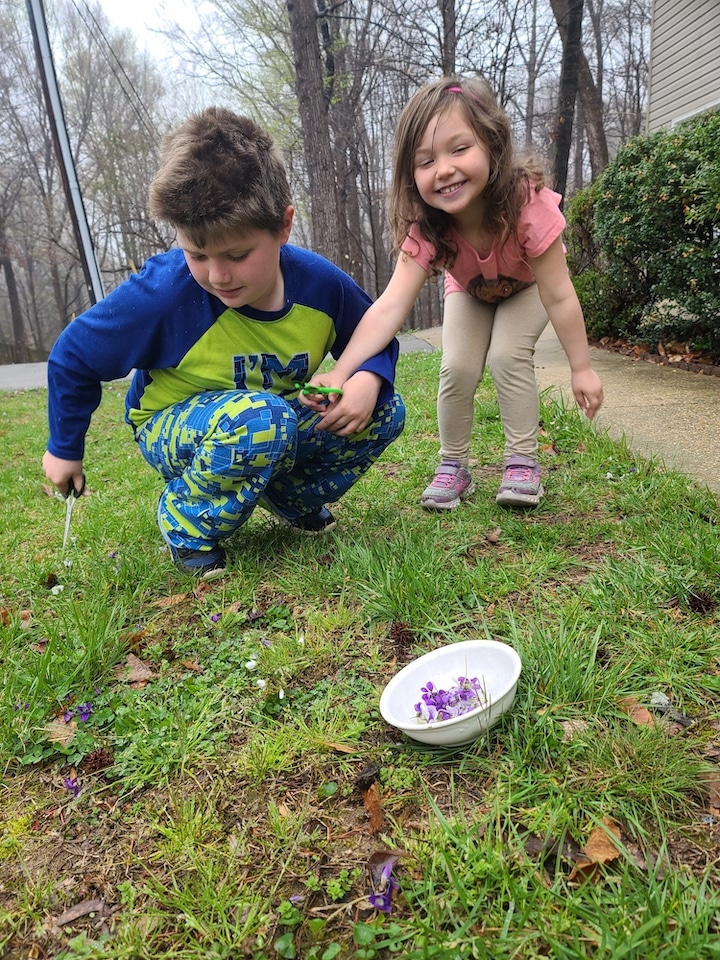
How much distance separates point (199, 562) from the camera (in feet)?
7.27

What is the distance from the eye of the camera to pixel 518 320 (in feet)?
8.29

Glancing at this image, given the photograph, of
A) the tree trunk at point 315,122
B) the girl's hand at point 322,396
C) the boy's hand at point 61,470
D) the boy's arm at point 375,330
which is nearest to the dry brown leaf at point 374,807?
the girl's hand at point 322,396

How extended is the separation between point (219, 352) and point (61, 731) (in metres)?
1.13

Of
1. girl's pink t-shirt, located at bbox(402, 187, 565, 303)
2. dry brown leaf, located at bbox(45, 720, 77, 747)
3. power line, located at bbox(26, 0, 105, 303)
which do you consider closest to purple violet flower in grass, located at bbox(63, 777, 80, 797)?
dry brown leaf, located at bbox(45, 720, 77, 747)

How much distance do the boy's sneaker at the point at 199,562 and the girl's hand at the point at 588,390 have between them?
4.26 ft

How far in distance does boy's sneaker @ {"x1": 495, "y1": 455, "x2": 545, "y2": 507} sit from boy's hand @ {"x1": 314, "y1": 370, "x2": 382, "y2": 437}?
0.68 meters

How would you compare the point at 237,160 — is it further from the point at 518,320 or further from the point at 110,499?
the point at 110,499

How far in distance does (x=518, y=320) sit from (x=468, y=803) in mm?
1806

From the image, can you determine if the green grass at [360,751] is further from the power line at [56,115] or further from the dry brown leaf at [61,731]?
the power line at [56,115]

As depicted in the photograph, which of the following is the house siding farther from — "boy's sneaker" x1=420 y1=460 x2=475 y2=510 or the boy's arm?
the boy's arm

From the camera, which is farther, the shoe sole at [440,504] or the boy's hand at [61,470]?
the shoe sole at [440,504]

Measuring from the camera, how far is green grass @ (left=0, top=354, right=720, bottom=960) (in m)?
1.03

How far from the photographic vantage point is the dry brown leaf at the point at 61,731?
4.90 feet

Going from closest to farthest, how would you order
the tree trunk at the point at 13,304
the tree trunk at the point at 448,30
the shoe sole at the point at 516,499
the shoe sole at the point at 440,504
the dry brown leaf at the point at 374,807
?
the dry brown leaf at the point at 374,807 < the shoe sole at the point at 516,499 < the shoe sole at the point at 440,504 < the tree trunk at the point at 448,30 < the tree trunk at the point at 13,304
